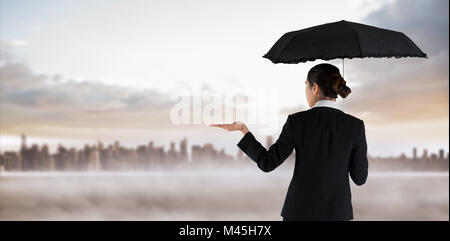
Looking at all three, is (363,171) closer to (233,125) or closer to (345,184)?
(345,184)

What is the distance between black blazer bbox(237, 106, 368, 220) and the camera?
2.65 m

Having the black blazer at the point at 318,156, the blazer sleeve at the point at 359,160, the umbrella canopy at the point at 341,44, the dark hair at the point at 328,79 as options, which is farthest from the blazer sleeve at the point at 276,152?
the umbrella canopy at the point at 341,44

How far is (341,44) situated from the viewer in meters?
3.02

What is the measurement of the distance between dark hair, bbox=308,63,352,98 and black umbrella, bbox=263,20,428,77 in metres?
0.36

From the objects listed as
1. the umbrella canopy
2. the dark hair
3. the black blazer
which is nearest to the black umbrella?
the umbrella canopy

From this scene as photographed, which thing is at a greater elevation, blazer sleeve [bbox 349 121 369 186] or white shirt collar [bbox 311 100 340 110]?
white shirt collar [bbox 311 100 340 110]

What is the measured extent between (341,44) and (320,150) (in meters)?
0.76

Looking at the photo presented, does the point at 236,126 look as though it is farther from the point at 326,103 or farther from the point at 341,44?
the point at 341,44

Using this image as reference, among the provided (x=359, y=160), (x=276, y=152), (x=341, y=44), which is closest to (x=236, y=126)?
(x=276, y=152)

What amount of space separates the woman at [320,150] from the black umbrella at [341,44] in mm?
381

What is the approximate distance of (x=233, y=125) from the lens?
2.85 m

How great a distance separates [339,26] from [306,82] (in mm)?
622

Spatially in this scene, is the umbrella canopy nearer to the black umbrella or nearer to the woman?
A: the black umbrella

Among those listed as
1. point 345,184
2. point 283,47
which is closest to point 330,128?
point 345,184
